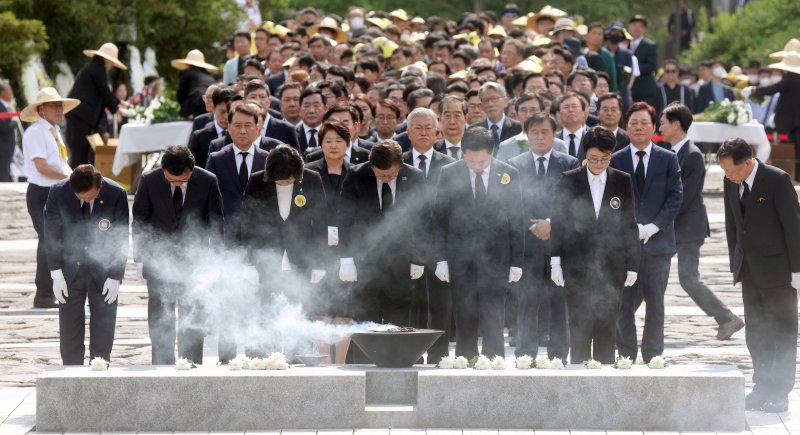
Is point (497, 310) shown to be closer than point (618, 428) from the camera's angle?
No

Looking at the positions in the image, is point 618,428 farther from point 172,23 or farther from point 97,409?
point 172,23

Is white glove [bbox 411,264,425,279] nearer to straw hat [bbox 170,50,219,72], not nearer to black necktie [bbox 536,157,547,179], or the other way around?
black necktie [bbox 536,157,547,179]

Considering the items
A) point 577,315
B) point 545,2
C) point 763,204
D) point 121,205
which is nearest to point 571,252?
point 577,315

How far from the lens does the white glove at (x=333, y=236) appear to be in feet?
37.2

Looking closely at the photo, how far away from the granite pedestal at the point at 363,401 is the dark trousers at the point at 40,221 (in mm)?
4635

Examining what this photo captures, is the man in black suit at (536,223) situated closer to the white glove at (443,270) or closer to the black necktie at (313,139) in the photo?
the white glove at (443,270)

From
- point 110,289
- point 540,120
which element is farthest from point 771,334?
point 110,289

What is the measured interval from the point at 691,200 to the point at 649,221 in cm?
75

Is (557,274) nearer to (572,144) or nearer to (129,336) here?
(572,144)

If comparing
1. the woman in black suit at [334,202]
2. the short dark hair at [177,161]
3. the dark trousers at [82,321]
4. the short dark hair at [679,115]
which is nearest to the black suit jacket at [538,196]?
the short dark hair at [679,115]

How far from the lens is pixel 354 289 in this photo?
37.2 ft

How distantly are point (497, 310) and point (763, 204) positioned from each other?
6.51 ft

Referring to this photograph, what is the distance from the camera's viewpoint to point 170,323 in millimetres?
11281

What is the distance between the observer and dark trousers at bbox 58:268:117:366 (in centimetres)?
1100
